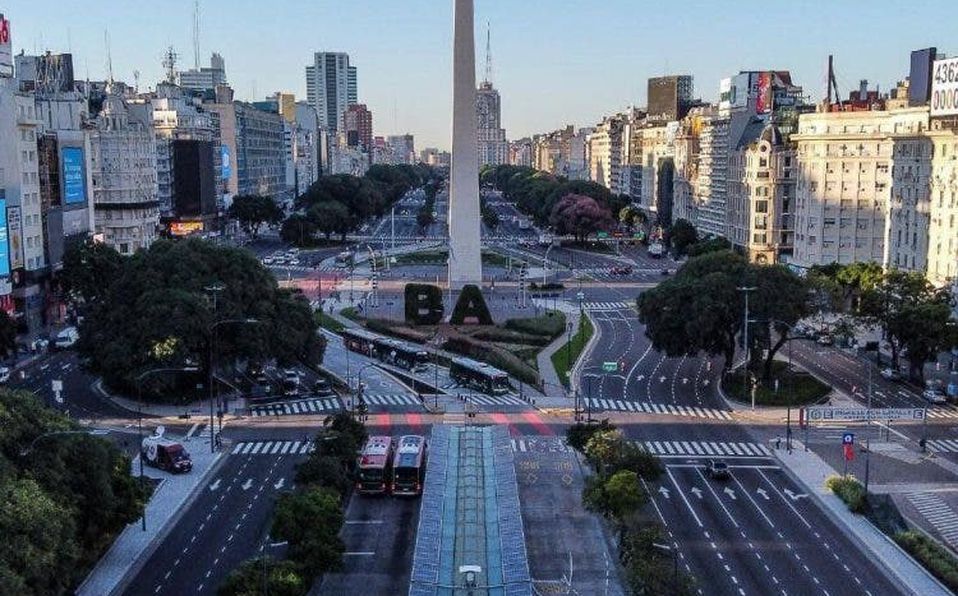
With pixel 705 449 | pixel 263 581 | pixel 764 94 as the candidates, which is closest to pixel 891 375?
pixel 705 449

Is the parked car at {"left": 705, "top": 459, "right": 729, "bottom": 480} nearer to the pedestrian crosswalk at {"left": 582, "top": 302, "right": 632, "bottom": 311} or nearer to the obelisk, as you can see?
the pedestrian crosswalk at {"left": 582, "top": 302, "right": 632, "bottom": 311}

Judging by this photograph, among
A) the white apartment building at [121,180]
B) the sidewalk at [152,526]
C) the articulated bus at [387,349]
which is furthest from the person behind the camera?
the white apartment building at [121,180]

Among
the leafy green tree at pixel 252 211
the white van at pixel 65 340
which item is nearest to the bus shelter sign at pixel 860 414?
the white van at pixel 65 340

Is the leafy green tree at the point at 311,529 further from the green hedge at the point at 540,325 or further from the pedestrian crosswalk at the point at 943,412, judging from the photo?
the green hedge at the point at 540,325

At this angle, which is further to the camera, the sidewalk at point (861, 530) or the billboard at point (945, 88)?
the billboard at point (945, 88)

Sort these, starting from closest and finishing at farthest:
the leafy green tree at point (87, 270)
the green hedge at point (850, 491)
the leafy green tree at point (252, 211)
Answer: the green hedge at point (850, 491)
the leafy green tree at point (87, 270)
the leafy green tree at point (252, 211)

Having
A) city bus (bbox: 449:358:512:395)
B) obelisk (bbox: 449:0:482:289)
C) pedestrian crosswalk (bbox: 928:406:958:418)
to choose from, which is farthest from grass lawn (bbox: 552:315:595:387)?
pedestrian crosswalk (bbox: 928:406:958:418)

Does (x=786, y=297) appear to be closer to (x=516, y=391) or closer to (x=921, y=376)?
(x=921, y=376)
